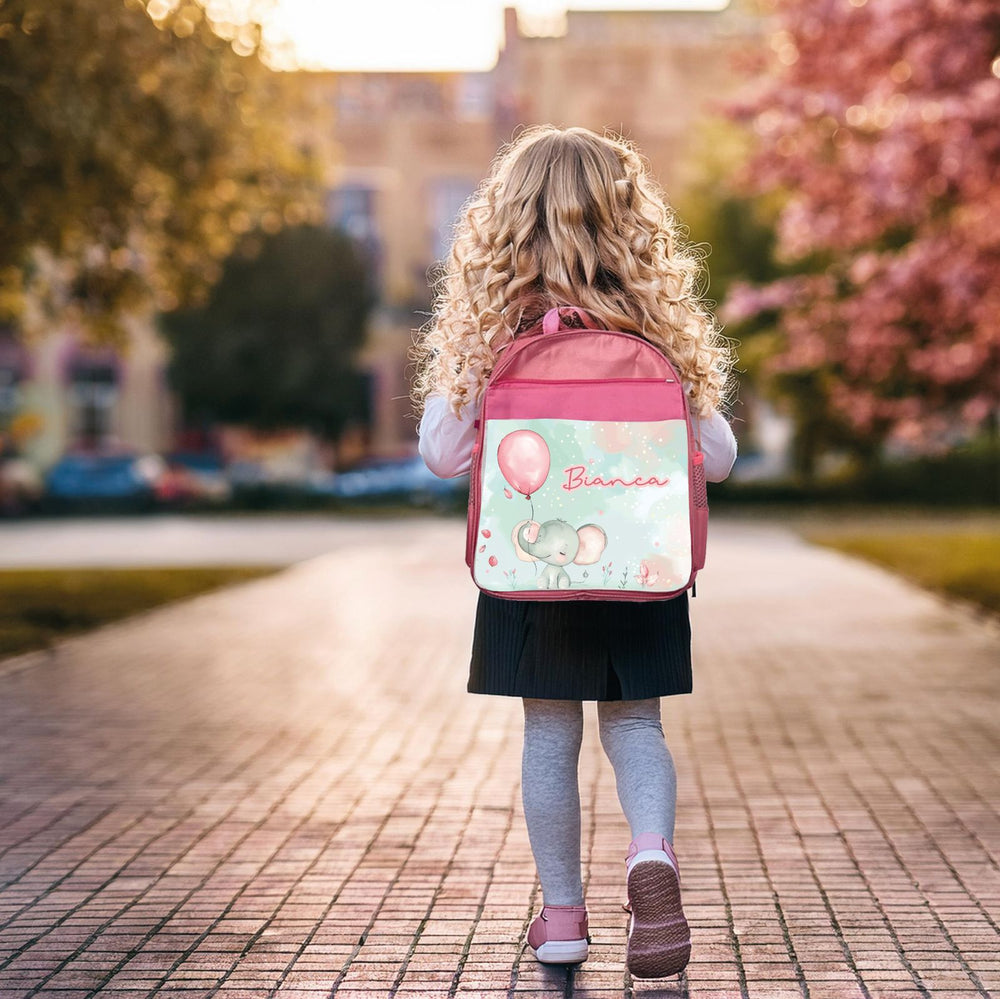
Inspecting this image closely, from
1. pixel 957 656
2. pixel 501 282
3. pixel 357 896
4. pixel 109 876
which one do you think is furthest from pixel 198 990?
pixel 957 656

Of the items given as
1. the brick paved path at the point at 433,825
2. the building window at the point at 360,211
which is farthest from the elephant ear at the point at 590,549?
the building window at the point at 360,211

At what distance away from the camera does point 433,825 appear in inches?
218

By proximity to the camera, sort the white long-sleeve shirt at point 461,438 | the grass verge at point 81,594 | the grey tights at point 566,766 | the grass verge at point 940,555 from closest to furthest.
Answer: the white long-sleeve shirt at point 461,438
the grey tights at point 566,766
the grass verge at point 81,594
the grass verge at point 940,555

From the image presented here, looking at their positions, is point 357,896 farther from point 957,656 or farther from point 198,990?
point 957,656

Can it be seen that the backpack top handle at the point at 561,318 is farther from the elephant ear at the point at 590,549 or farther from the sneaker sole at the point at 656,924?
the sneaker sole at the point at 656,924

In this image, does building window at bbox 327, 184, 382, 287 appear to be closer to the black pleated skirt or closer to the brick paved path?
the brick paved path

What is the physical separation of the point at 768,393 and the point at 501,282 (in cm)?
3029

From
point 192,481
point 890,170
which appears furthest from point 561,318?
point 192,481

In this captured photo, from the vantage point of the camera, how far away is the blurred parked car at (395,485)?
1372 inches

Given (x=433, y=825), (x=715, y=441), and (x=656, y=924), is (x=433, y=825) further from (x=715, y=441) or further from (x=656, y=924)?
(x=715, y=441)

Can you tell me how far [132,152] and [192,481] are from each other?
2456 cm

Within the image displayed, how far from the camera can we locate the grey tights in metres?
3.82

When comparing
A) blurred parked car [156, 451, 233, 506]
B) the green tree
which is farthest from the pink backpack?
the green tree

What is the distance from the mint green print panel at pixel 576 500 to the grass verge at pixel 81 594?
753 cm
